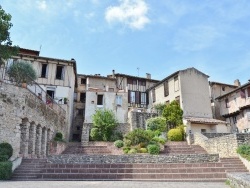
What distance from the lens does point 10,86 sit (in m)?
16.2

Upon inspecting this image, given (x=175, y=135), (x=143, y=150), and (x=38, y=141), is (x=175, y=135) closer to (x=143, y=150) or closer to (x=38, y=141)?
(x=143, y=150)

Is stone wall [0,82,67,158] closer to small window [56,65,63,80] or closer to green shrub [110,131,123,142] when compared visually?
green shrub [110,131,123,142]

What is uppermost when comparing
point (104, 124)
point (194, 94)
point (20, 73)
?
point (194, 94)

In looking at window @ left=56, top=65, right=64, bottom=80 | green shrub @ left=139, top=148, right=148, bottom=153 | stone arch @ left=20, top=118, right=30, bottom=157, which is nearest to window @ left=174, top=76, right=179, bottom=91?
green shrub @ left=139, top=148, right=148, bottom=153

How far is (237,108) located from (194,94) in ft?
18.7

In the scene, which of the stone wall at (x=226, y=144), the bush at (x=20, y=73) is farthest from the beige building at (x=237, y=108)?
the bush at (x=20, y=73)

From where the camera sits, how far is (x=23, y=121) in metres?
16.6

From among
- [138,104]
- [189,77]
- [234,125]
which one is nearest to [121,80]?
[138,104]

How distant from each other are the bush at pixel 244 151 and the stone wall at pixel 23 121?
1365cm

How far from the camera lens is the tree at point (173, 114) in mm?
27922

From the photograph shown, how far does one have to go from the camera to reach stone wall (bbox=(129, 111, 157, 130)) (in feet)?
94.3

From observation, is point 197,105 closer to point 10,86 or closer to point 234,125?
point 234,125

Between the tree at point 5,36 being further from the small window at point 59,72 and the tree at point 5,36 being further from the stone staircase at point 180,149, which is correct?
the stone staircase at point 180,149

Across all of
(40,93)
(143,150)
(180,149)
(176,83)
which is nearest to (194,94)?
(176,83)
